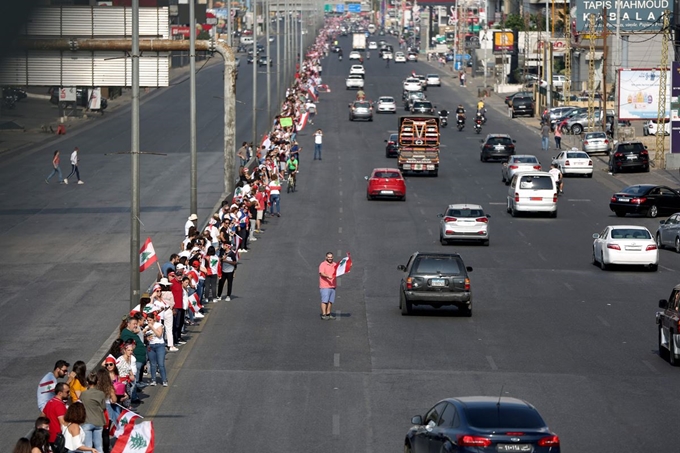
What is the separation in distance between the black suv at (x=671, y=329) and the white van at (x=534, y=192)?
2522 cm

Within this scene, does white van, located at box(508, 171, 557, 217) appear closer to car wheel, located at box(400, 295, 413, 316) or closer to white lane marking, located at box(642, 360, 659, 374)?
car wheel, located at box(400, 295, 413, 316)

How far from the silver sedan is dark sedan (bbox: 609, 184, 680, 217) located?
2296cm

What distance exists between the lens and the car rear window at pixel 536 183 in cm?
4756

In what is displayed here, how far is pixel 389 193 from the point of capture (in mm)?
53000

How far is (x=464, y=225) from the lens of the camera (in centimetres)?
4072

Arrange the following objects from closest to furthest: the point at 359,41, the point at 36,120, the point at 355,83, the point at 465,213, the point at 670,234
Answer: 1. the point at 465,213
2. the point at 670,234
3. the point at 36,120
4. the point at 355,83
5. the point at 359,41

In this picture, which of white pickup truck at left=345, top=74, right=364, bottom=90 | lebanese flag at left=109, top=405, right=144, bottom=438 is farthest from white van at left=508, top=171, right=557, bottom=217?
white pickup truck at left=345, top=74, right=364, bottom=90

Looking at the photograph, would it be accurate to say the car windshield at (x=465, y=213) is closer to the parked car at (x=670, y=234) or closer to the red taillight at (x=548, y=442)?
the parked car at (x=670, y=234)

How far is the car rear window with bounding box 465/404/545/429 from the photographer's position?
37.6 ft

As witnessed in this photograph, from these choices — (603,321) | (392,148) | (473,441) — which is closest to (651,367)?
(603,321)

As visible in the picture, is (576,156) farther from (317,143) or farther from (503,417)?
(503,417)

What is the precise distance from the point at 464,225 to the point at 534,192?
8182 millimetres

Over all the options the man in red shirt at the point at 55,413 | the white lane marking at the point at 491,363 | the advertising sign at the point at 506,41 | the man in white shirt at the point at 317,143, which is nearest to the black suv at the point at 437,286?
the white lane marking at the point at 491,363

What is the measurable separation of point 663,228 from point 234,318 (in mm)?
20122
